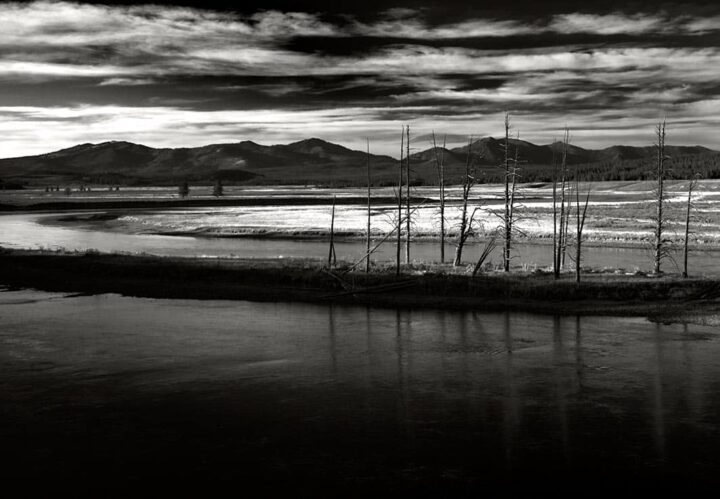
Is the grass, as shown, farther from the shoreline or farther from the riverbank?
the shoreline

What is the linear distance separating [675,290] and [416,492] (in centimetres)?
2575

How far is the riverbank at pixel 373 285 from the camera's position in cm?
3422

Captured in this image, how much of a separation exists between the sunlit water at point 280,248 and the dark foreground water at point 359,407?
73.0ft

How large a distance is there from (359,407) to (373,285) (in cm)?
2064

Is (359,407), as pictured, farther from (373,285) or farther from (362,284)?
(362,284)

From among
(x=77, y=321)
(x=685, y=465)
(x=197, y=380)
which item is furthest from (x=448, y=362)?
(x=77, y=321)

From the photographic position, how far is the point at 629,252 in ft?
196

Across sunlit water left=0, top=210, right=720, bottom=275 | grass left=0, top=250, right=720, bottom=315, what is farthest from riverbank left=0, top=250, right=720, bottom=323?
sunlit water left=0, top=210, right=720, bottom=275

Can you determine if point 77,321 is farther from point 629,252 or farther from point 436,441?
point 629,252

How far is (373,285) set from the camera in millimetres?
39219

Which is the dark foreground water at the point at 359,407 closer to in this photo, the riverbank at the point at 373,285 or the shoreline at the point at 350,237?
the riverbank at the point at 373,285

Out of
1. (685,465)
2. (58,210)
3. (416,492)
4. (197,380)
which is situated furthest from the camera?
(58,210)

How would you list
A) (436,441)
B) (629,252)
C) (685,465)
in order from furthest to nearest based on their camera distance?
(629,252)
(436,441)
(685,465)

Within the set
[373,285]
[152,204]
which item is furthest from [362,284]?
[152,204]
